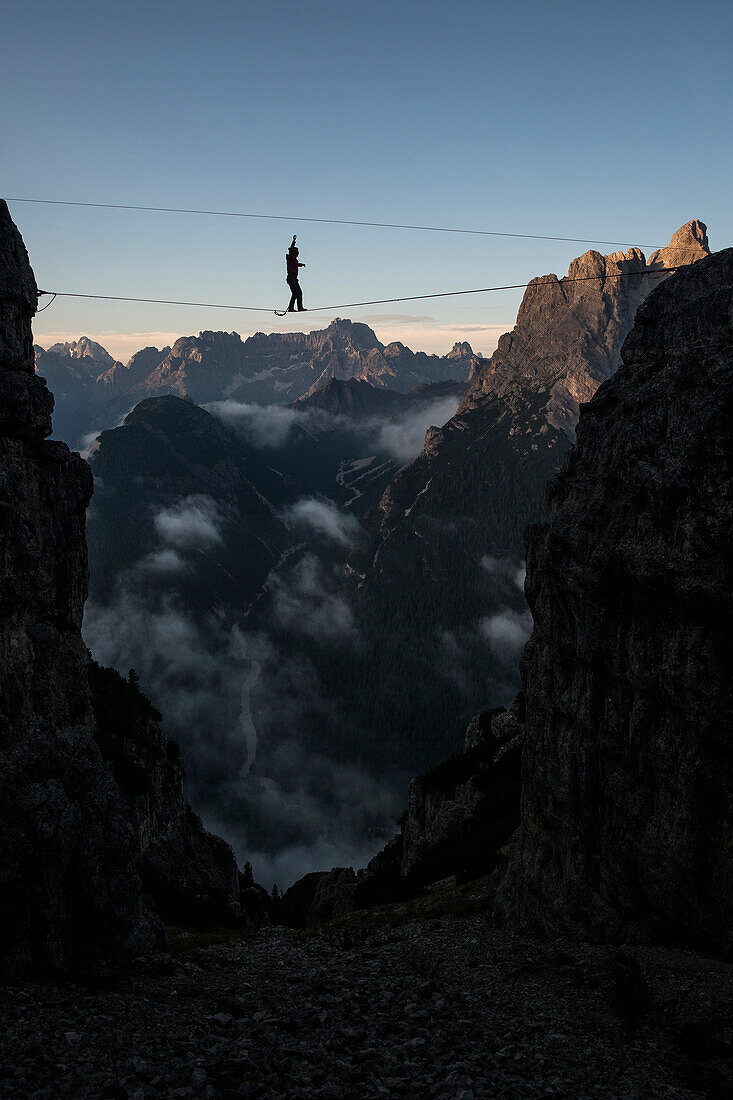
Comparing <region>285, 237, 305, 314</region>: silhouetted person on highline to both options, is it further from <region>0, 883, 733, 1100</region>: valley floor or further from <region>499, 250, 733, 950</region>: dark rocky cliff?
<region>0, 883, 733, 1100</region>: valley floor

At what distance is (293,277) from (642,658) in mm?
28585

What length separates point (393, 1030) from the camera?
2077cm

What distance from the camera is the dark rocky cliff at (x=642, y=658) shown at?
77.4 ft

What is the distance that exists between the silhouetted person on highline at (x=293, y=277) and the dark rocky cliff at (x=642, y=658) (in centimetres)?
1825

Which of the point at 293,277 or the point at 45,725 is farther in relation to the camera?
the point at 293,277

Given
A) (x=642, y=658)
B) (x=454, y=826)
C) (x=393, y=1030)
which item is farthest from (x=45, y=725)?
(x=454, y=826)

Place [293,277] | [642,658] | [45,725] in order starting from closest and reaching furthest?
1. [642,658]
2. [45,725]
3. [293,277]

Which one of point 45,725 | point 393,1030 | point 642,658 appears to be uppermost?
point 642,658

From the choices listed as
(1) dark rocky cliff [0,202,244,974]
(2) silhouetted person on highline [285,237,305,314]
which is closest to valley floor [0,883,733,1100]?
(1) dark rocky cliff [0,202,244,974]

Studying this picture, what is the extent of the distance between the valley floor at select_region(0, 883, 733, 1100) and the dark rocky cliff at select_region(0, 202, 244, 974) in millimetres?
2805

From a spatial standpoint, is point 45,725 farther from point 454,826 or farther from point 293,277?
point 454,826

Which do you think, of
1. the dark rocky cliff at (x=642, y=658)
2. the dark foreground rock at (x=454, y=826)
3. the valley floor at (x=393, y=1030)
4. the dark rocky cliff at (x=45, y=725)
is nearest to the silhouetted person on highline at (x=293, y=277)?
the dark rocky cliff at (x=45, y=725)

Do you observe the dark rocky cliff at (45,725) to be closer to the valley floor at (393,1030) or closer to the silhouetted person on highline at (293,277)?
the valley floor at (393,1030)

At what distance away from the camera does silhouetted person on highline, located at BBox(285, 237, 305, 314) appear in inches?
1516
